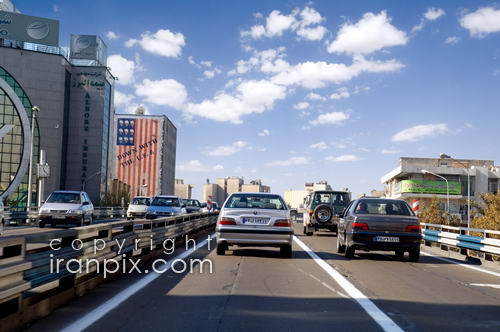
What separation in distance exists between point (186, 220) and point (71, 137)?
76191mm

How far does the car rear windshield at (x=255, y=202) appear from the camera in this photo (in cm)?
1369

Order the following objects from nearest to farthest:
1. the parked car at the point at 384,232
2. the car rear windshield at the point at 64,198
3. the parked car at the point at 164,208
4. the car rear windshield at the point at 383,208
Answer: the parked car at the point at 384,232
the car rear windshield at the point at 383,208
the car rear windshield at the point at 64,198
the parked car at the point at 164,208

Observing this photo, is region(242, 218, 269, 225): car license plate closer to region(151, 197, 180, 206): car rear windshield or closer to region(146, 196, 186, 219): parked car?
region(146, 196, 186, 219): parked car

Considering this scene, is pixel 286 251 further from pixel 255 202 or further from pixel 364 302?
pixel 364 302

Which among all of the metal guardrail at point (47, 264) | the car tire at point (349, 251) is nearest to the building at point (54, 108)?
the car tire at point (349, 251)

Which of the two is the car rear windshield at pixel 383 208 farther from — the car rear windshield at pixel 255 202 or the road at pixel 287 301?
the road at pixel 287 301

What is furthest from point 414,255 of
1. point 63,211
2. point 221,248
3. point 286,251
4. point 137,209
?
point 137,209

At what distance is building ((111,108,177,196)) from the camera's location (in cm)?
12888

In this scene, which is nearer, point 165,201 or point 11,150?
point 165,201

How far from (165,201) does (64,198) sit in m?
6.47

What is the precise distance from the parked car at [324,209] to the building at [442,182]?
44.6 m

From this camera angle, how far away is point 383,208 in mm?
14148

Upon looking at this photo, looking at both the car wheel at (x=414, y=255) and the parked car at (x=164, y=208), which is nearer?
the car wheel at (x=414, y=255)

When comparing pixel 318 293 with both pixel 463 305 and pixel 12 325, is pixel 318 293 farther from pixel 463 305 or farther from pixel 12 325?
pixel 12 325
